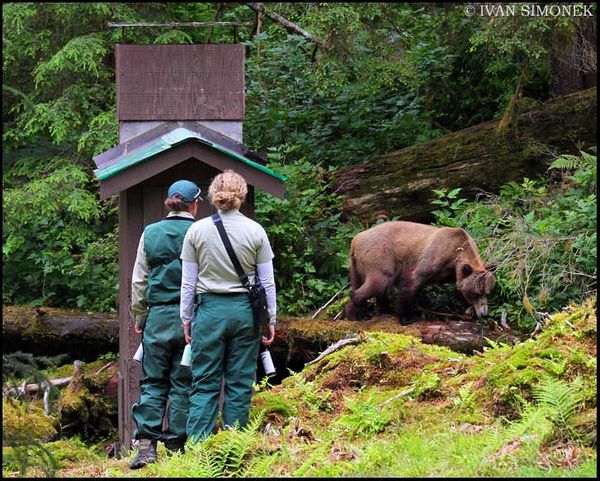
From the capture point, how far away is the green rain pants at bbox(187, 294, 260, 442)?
7656 mm

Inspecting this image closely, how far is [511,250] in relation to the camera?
42.3 feet

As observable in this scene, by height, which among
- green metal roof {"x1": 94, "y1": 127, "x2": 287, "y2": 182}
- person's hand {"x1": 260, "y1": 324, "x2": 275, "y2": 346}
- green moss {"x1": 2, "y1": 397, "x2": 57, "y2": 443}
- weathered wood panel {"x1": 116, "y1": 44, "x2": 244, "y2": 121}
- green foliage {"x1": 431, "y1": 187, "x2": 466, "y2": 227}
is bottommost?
green moss {"x1": 2, "y1": 397, "x2": 57, "y2": 443}

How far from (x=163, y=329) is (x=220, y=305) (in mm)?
657

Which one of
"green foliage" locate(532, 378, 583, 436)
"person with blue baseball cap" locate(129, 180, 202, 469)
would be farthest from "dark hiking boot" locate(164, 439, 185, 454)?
"green foliage" locate(532, 378, 583, 436)

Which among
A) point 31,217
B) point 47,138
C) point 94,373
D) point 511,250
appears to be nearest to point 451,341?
point 511,250

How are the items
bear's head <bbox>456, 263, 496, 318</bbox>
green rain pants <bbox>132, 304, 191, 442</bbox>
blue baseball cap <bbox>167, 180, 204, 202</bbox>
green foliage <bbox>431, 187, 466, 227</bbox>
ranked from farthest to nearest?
green foliage <bbox>431, 187, 466, 227</bbox>
bear's head <bbox>456, 263, 496, 318</bbox>
blue baseball cap <bbox>167, 180, 204, 202</bbox>
green rain pants <bbox>132, 304, 191, 442</bbox>

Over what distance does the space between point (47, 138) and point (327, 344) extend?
320 inches

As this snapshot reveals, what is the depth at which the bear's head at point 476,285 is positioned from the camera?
41.4 ft

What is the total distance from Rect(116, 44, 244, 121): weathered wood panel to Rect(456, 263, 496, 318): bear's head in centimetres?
422

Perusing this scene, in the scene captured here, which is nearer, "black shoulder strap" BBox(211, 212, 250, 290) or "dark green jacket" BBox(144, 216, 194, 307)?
"black shoulder strap" BBox(211, 212, 250, 290)

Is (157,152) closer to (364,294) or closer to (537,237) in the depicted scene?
(364,294)

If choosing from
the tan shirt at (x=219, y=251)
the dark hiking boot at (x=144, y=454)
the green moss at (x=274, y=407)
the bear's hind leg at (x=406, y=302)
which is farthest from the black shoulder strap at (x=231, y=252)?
the bear's hind leg at (x=406, y=302)

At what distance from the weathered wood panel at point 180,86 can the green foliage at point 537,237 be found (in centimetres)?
456

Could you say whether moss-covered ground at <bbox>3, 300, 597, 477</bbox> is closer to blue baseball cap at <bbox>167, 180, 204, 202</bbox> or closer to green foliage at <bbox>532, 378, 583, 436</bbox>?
green foliage at <bbox>532, 378, 583, 436</bbox>
